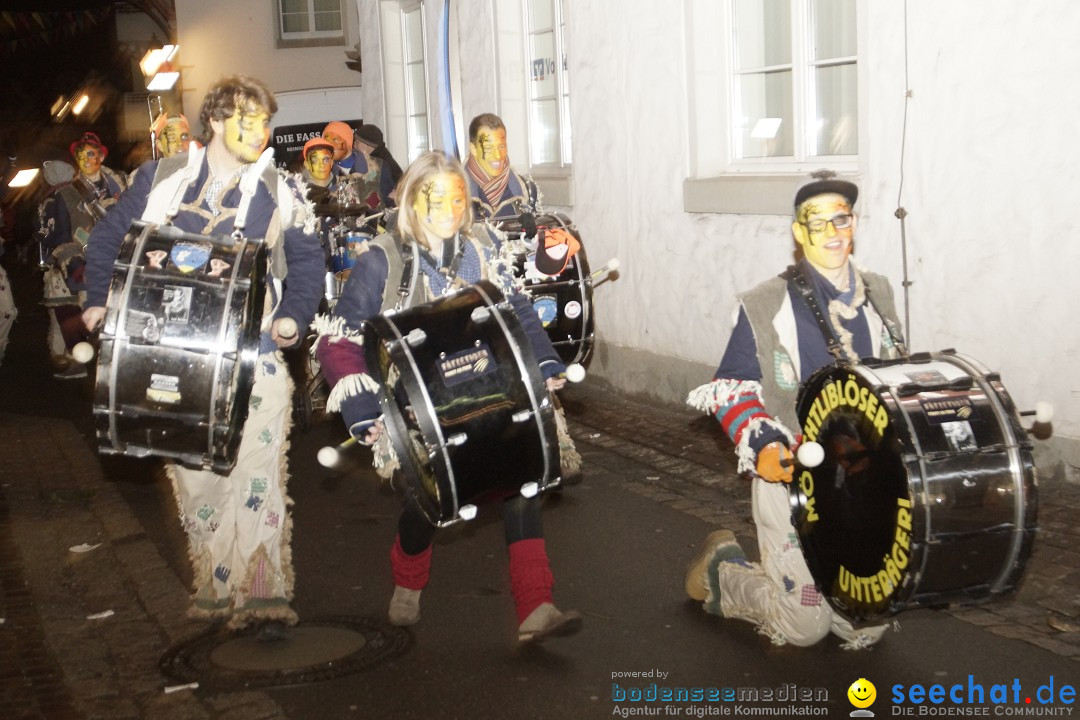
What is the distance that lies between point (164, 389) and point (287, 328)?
491 mm

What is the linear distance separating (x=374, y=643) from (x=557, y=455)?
1209 millimetres

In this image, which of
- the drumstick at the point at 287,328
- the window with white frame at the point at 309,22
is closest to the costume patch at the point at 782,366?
the drumstick at the point at 287,328

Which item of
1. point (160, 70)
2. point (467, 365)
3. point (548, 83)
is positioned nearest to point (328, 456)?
point (467, 365)

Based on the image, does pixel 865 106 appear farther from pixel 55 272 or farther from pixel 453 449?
pixel 55 272

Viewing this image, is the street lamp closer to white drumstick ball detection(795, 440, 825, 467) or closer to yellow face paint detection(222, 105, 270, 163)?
yellow face paint detection(222, 105, 270, 163)

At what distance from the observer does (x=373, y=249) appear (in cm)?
533

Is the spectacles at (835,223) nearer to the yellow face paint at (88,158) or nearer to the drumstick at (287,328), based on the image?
the drumstick at (287,328)

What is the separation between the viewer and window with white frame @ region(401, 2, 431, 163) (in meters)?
16.0

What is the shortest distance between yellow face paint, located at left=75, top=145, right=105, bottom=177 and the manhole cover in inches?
330

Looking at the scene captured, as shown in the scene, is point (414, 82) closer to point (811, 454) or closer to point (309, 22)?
point (811, 454)

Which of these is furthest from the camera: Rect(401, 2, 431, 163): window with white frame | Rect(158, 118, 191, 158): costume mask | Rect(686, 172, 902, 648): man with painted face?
Rect(401, 2, 431, 163): window with white frame

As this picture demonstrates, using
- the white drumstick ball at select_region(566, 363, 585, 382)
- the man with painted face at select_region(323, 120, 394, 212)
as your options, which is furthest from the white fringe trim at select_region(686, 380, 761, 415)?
the man with painted face at select_region(323, 120, 394, 212)

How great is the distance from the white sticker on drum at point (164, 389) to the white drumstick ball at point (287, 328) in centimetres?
43

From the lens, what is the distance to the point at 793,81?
29.1ft
